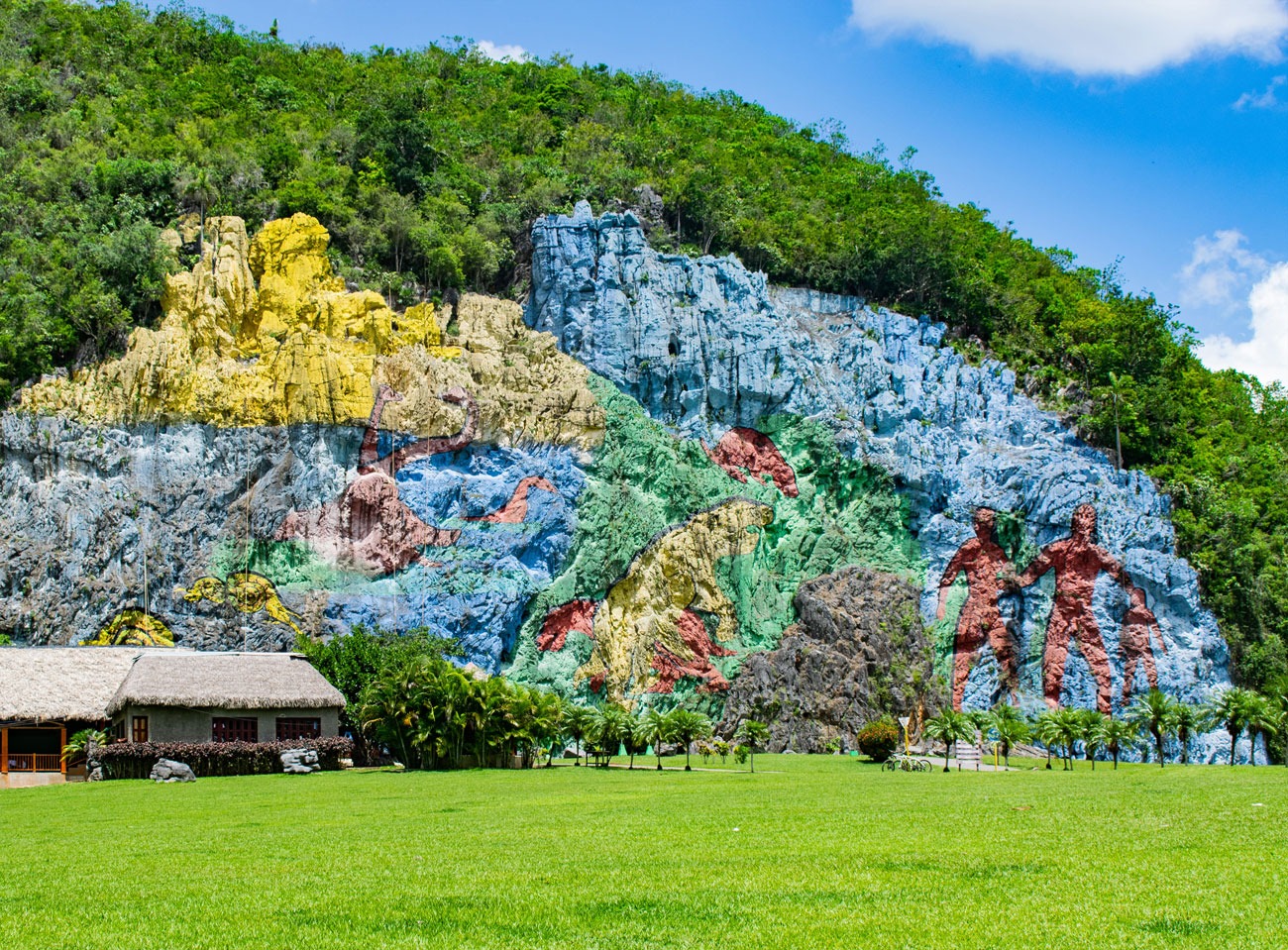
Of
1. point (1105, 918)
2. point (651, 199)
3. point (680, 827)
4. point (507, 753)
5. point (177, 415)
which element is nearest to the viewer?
point (1105, 918)

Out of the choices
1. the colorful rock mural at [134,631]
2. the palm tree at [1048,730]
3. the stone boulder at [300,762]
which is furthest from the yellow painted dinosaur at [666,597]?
the colorful rock mural at [134,631]

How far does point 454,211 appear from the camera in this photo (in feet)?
180

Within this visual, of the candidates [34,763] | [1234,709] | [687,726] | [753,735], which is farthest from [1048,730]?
[34,763]

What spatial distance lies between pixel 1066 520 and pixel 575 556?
1957cm

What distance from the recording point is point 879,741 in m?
38.7

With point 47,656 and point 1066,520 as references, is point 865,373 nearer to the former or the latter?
point 1066,520

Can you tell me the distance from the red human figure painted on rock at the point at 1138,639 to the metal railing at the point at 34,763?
3757cm

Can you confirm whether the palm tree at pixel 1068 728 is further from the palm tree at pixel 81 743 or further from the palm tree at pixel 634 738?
the palm tree at pixel 81 743

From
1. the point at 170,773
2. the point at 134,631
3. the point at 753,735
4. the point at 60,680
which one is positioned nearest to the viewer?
the point at 170,773

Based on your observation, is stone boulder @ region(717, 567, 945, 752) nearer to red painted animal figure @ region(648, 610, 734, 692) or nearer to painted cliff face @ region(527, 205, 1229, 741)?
red painted animal figure @ region(648, 610, 734, 692)

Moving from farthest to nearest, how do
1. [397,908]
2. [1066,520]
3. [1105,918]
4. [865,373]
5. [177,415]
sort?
[865,373] < [1066,520] < [177,415] < [397,908] < [1105,918]

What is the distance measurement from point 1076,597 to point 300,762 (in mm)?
30018

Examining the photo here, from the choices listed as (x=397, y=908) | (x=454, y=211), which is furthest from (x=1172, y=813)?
(x=454, y=211)

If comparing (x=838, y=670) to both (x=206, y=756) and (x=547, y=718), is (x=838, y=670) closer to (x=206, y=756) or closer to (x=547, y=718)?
(x=547, y=718)
